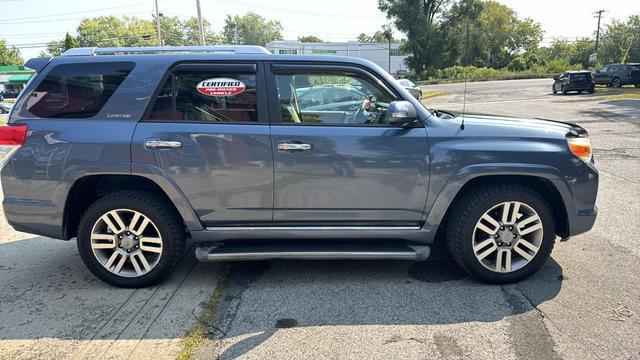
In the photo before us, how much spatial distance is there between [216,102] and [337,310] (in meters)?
1.89

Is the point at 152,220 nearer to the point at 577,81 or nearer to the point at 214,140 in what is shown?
the point at 214,140

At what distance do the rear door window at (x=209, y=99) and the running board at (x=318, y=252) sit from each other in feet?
3.43

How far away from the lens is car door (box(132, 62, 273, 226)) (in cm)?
348

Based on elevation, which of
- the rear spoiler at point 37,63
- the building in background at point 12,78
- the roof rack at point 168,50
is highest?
the building in background at point 12,78

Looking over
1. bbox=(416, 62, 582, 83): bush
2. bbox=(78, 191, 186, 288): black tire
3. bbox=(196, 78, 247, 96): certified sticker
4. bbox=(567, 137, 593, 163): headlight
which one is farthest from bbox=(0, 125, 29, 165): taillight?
bbox=(416, 62, 582, 83): bush

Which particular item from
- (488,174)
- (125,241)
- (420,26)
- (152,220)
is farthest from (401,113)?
(420,26)

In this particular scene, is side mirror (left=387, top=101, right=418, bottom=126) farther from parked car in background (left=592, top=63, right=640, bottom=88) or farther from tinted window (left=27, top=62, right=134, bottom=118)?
parked car in background (left=592, top=63, right=640, bottom=88)

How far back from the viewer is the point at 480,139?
139 inches

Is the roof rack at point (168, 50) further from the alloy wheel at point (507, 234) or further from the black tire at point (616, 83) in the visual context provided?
the black tire at point (616, 83)

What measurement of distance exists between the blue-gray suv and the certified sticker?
1 centimetres

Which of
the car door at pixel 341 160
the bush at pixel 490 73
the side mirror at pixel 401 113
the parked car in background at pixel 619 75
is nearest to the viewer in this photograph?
the side mirror at pixel 401 113

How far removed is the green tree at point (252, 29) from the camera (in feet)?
390

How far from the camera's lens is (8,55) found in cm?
10012

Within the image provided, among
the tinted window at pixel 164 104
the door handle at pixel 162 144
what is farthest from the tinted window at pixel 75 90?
the door handle at pixel 162 144
